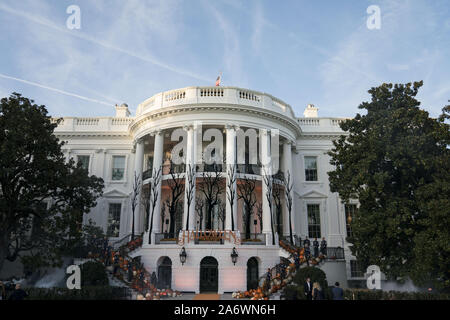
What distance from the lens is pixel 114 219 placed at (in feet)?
90.1

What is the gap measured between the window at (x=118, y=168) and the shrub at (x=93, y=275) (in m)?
11.7

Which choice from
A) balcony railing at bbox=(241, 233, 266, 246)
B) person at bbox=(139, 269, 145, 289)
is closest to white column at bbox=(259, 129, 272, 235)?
balcony railing at bbox=(241, 233, 266, 246)

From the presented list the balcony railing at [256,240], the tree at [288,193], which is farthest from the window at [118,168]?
the tree at [288,193]

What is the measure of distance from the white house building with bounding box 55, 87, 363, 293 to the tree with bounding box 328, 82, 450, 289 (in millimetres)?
4562

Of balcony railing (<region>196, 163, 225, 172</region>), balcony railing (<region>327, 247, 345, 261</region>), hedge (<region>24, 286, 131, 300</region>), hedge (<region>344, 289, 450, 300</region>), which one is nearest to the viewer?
hedge (<region>344, 289, 450, 300</region>)

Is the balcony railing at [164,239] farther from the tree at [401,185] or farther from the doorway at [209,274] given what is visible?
the tree at [401,185]

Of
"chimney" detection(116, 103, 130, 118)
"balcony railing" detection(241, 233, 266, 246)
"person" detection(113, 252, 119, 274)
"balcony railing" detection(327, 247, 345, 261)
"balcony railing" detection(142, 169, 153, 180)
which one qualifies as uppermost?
"chimney" detection(116, 103, 130, 118)

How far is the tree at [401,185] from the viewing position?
47.6 ft

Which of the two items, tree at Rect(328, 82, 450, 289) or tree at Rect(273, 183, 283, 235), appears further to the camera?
tree at Rect(273, 183, 283, 235)

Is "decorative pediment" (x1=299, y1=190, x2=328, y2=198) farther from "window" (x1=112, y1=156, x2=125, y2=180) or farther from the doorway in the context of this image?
"window" (x1=112, y1=156, x2=125, y2=180)

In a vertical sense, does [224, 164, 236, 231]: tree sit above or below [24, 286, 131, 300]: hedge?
above

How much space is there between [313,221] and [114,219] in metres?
15.5

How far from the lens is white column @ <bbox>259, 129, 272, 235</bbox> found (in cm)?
2271
